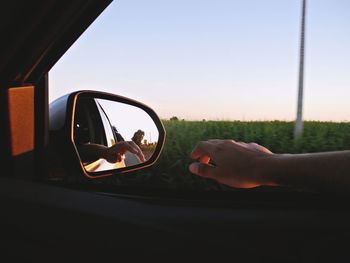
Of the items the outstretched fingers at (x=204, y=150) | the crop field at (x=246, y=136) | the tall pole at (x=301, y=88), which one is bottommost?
the crop field at (x=246, y=136)

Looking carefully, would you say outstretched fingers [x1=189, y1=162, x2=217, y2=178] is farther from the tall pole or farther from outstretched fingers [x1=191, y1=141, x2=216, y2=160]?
the tall pole

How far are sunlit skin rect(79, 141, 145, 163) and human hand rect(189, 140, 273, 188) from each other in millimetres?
620

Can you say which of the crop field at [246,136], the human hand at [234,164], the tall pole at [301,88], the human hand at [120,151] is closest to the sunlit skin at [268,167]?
the human hand at [234,164]

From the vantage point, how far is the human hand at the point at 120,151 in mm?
1718

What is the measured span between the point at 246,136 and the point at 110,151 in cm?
727

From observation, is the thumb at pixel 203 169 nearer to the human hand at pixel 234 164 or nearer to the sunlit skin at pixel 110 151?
the human hand at pixel 234 164

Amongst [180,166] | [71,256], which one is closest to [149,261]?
[71,256]

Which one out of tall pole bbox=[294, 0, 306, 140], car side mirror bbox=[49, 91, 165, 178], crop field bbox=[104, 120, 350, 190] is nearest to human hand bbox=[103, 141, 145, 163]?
car side mirror bbox=[49, 91, 165, 178]

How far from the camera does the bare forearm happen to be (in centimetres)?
96

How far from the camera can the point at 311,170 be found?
1.00m

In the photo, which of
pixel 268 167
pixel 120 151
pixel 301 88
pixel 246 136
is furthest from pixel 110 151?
pixel 246 136

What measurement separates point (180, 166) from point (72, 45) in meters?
6.15

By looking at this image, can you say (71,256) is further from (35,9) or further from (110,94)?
(110,94)

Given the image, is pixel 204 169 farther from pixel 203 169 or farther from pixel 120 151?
pixel 120 151
